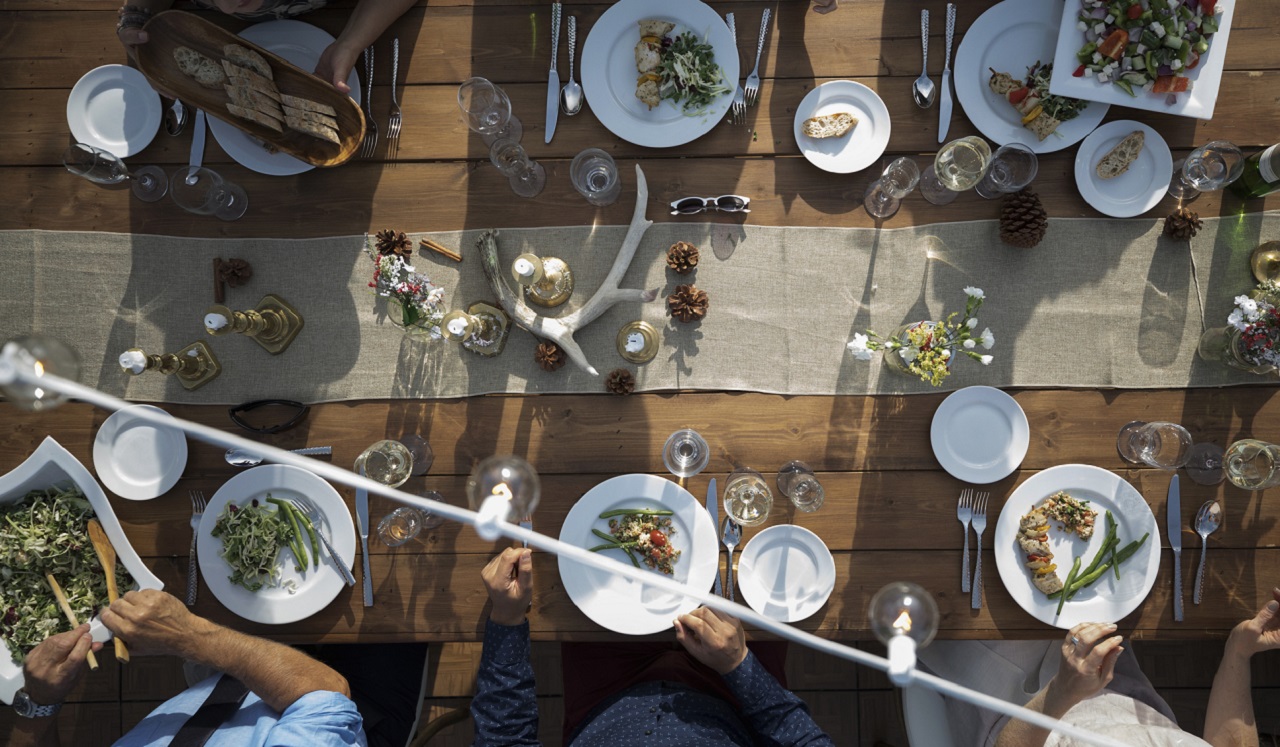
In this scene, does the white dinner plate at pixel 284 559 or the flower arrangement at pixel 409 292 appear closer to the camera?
the flower arrangement at pixel 409 292

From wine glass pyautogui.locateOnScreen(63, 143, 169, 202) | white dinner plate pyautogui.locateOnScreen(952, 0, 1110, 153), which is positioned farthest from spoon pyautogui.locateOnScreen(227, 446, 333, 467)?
white dinner plate pyautogui.locateOnScreen(952, 0, 1110, 153)

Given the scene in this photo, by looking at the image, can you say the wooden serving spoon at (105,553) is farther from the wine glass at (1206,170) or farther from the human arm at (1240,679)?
the wine glass at (1206,170)

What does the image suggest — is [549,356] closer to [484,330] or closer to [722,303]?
[484,330]

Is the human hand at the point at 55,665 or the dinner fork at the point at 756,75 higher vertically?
the dinner fork at the point at 756,75

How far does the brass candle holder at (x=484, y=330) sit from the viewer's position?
79.0 inches

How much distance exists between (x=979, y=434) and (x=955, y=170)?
72 cm

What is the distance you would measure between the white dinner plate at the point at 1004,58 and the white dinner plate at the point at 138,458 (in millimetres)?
2378

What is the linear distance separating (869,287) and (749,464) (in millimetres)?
595

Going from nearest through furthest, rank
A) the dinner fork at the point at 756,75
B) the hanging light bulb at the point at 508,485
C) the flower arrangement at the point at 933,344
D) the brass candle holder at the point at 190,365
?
the hanging light bulb at the point at 508,485
the flower arrangement at the point at 933,344
the brass candle holder at the point at 190,365
the dinner fork at the point at 756,75

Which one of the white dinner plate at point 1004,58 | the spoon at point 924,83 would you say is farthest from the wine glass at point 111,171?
the white dinner plate at point 1004,58

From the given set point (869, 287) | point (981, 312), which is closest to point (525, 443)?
point (869, 287)

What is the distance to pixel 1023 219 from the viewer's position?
1.97m

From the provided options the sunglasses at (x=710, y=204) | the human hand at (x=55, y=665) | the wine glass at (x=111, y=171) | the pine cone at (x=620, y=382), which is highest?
the sunglasses at (x=710, y=204)

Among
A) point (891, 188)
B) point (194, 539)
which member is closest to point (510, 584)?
point (194, 539)
